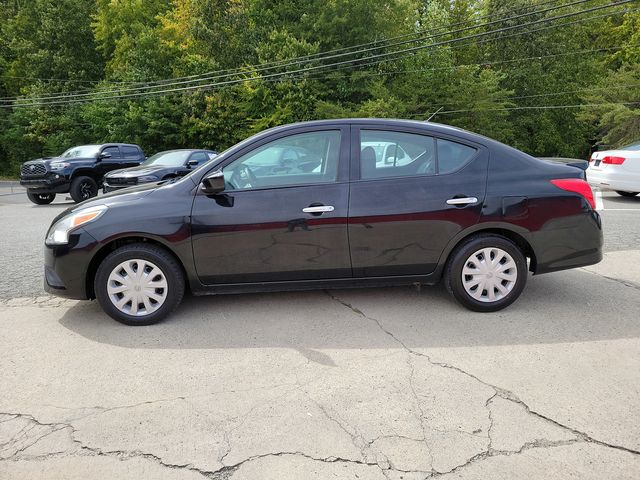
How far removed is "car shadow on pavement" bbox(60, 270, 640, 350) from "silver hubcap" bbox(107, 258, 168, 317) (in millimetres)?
184

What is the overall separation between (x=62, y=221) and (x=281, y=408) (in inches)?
104

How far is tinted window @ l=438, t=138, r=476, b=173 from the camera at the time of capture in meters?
4.35

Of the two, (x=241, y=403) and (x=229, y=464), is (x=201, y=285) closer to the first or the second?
(x=241, y=403)

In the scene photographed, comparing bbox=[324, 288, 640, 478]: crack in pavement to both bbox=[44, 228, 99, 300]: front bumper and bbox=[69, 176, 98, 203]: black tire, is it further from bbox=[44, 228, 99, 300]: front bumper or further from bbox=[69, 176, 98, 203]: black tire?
bbox=[69, 176, 98, 203]: black tire

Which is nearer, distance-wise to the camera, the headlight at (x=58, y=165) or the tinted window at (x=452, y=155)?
the tinted window at (x=452, y=155)

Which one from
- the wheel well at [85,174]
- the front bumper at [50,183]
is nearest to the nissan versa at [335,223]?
the front bumper at [50,183]

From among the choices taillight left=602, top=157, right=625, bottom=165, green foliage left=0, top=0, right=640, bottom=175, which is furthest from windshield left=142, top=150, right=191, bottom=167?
green foliage left=0, top=0, right=640, bottom=175

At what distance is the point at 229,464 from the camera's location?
2.43m

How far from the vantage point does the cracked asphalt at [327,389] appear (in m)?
2.45

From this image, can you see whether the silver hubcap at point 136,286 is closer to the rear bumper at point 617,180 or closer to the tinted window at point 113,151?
the rear bumper at point 617,180

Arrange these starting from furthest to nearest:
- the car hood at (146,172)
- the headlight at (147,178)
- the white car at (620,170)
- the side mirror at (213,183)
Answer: the car hood at (146,172), the headlight at (147,178), the white car at (620,170), the side mirror at (213,183)

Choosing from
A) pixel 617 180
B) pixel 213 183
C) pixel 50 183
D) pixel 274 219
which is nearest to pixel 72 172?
pixel 50 183

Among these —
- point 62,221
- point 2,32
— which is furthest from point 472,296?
point 2,32

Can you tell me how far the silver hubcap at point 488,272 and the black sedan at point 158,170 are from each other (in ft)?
25.9
